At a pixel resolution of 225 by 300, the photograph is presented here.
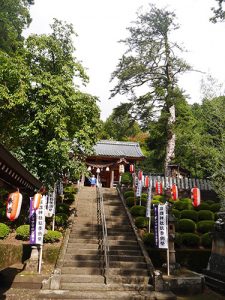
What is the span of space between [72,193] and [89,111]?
747 cm

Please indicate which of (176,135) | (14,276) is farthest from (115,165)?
(14,276)

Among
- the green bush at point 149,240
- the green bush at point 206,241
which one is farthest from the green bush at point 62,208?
the green bush at point 206,241

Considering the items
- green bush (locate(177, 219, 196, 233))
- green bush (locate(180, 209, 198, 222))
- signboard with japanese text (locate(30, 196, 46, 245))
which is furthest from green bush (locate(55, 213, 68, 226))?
green bush (locate(180, 209, 198, 222))

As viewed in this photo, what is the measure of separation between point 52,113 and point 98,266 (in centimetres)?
700

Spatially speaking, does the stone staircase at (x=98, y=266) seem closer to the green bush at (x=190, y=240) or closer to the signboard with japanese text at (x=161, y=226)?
the signboard with japanese text at (x=161, y=226)

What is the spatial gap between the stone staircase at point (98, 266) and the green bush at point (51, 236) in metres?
0.62

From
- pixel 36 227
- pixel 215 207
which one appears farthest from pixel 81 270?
pixel 215 207

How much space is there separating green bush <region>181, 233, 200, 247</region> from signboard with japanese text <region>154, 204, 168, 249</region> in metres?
3.23

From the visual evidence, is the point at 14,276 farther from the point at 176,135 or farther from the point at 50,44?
the point at 176,135

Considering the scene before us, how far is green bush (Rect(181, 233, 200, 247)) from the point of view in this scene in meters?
14.8

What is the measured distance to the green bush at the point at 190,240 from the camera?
14.8 m

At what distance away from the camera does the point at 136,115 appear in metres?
24.3

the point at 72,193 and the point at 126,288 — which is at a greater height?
the point at 72,193

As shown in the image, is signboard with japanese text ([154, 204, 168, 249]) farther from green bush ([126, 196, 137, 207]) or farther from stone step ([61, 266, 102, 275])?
green bush ([126, 196, 137, 207])
